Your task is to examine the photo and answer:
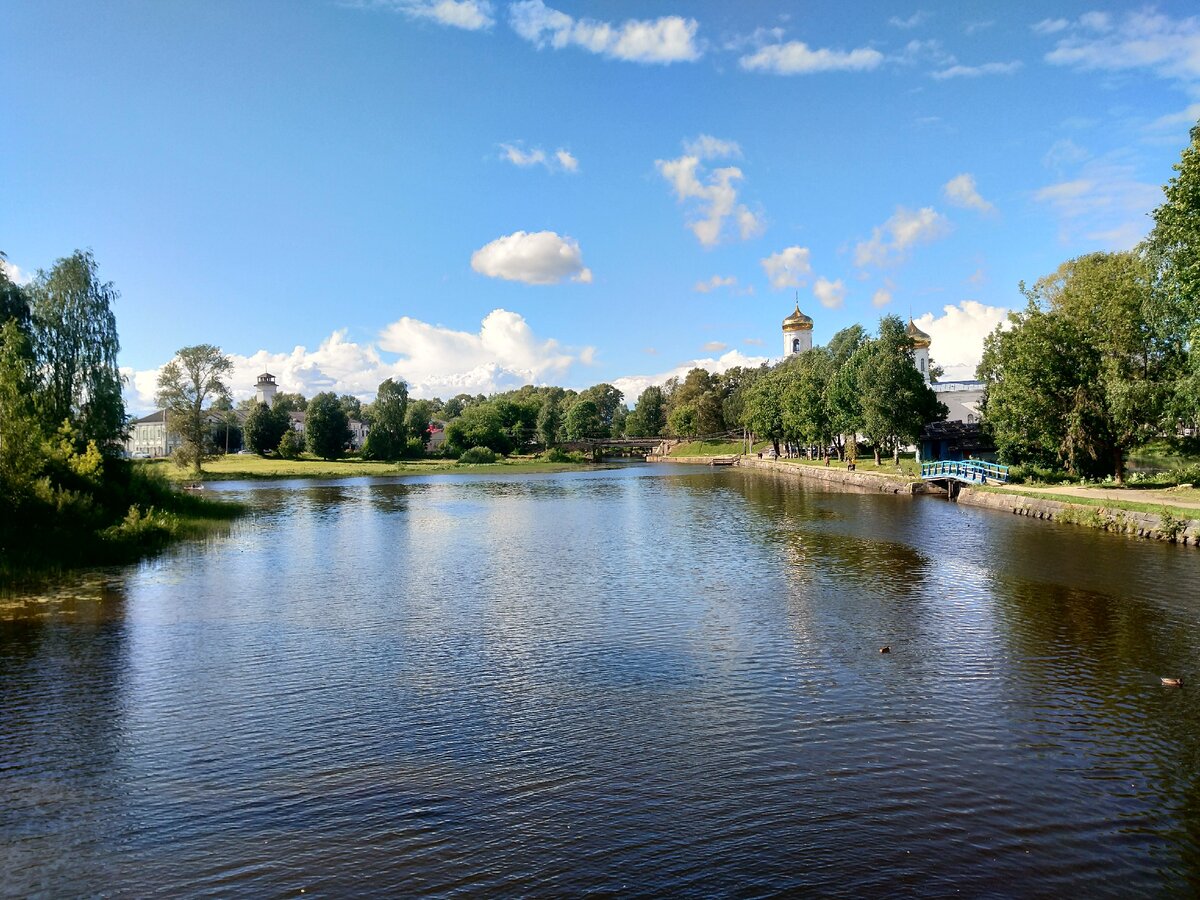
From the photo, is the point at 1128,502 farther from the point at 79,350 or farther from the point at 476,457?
the point at 476,457

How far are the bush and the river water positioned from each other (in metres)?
85.3

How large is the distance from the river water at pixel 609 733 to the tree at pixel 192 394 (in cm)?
5620

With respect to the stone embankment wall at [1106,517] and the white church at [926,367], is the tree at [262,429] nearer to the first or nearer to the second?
the white church at [926,367]

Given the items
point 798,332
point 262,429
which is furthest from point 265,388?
point 798,332

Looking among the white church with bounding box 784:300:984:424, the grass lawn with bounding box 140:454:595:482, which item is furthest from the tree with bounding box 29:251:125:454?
the white church with bounding box 784:300:984:424

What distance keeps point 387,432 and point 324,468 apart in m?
20.7

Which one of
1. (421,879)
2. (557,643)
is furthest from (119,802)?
(557,643)

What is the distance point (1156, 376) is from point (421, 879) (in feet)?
154

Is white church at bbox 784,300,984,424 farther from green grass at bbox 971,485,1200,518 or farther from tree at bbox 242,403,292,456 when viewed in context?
tree at bbox 242,403,292,456

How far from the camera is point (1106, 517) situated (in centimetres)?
3297

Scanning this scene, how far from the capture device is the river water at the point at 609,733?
8.52m

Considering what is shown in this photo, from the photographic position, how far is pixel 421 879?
26.9ft

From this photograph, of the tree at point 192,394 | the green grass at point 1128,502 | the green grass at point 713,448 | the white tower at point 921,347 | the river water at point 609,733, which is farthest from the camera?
the green grass at point 713,448

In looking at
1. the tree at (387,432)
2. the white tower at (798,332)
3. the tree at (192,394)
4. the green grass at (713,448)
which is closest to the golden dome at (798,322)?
the white tower at (798,332)
